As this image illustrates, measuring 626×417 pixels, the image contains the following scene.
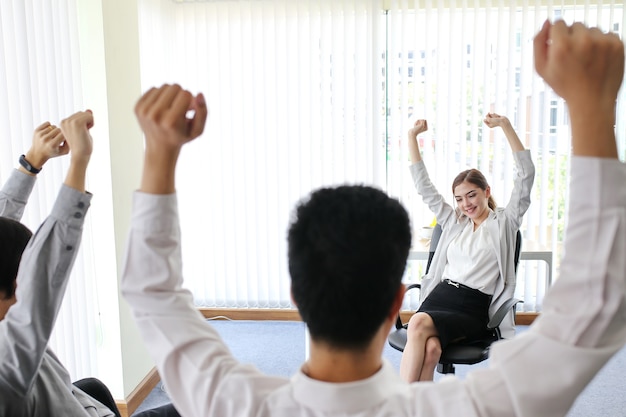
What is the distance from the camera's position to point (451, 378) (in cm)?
74

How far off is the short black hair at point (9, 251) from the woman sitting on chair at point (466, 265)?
191 centimetres

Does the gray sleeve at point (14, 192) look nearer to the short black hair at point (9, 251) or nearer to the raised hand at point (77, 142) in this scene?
the short black hair at point (9, 251)

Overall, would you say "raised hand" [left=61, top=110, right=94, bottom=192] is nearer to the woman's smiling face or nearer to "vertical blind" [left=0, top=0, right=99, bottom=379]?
"vertical blind" [left=0, top=0, right=99, bottom=379]

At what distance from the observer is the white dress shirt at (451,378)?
2.03 ft

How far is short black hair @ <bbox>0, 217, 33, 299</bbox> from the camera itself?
122cm

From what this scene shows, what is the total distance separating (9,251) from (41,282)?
0.23m

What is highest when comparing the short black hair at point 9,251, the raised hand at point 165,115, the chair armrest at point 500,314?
the raised hand at point 165,115

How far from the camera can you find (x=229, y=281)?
185 inches

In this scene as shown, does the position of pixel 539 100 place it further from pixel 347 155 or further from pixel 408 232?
pixel 408 232

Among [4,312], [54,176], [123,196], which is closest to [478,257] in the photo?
[123,196]

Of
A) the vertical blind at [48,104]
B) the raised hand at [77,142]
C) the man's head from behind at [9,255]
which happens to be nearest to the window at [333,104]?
the vertical blind at [48,104]

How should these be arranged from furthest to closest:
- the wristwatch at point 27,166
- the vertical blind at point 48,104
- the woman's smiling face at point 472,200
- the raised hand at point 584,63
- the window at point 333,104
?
the window at point 333,104 < the woman's smiling face at point 472,200 < the vertical blind at point 48,104 < the wristwatch at point 27,166 < the raised hand at point 584,63

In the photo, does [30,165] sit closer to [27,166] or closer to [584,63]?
[27,166]

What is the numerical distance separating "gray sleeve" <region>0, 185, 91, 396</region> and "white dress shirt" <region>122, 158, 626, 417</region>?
381 millimetres
